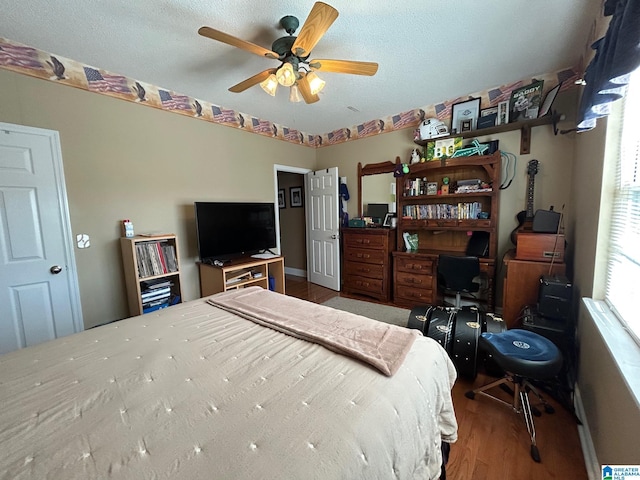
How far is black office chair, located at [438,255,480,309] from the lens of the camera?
2.66 m

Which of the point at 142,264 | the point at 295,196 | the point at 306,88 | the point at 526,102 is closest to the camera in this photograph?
the point at 306,88

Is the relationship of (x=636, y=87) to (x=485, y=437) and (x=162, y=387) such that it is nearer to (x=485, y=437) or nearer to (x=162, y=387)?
(x=485, y=437)

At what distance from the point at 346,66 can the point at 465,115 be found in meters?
1.91

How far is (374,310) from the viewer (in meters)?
3.29

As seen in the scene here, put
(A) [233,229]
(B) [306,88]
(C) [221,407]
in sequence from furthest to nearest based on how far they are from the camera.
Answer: (A) [233,229] < (B) [306,88] < (C) [221,407]

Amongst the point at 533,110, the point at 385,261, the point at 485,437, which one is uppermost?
the point at 533,110

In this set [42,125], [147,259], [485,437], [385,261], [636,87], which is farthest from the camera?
[385,261]

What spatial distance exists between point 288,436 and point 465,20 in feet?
8.37

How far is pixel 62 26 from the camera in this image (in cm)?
178

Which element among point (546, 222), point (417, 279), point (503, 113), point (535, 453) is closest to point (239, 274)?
point (417, 279)

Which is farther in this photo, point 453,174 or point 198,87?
point 453,174

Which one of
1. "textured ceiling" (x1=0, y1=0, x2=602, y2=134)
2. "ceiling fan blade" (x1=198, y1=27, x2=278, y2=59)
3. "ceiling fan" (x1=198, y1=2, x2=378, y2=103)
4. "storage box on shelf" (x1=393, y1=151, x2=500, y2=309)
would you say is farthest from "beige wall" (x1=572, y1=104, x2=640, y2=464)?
"ceiling fan blade" (x1=198, y1=27, x2=278, y2=59)

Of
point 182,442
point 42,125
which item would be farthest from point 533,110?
point 42,125

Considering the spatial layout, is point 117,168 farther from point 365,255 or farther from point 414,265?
point 414,265
